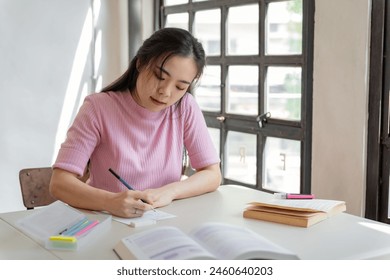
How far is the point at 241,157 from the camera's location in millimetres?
3439

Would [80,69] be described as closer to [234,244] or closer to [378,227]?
[378,227]

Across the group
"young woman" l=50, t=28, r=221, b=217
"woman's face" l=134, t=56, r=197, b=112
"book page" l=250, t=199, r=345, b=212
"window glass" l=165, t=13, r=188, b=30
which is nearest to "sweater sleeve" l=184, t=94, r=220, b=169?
"young woman" l=50, t=28, r=221, b=217

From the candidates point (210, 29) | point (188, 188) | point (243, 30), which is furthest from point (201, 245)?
point (210, 29)

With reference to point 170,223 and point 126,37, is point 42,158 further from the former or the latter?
point 170,223

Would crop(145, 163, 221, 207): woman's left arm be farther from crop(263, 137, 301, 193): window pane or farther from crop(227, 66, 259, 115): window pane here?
crop(227, 66, 259, 115): window pane

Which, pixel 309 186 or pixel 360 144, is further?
pixel 309 186

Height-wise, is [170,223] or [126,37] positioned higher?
[126,37]

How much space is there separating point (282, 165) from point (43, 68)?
1.81 metres

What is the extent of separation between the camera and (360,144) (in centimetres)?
251

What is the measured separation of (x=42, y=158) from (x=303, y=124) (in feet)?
6.43

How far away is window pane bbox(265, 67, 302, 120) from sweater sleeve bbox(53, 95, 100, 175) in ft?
3.85

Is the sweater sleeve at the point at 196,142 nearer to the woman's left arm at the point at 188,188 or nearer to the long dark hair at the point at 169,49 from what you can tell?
the woman's left arm at the point at 188,188
